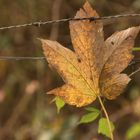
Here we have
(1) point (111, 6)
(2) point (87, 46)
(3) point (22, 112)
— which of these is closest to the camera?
(2) point (87, 46)

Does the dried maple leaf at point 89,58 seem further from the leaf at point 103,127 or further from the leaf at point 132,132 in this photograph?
the leaf at point 132,132

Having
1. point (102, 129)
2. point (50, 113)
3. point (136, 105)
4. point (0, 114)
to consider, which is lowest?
point (102, 129)

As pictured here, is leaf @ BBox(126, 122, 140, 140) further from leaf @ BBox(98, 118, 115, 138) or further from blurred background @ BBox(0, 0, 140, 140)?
leaf @ BBox(98, 118, 115, 138)

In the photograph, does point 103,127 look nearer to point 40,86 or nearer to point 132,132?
point 132,132

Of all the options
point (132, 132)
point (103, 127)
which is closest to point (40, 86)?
point (132, 132)

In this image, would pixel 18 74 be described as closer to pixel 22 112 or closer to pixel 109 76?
pixel 22 112

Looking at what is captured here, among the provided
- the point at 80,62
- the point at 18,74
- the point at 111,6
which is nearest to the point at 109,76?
the point at 80,62
